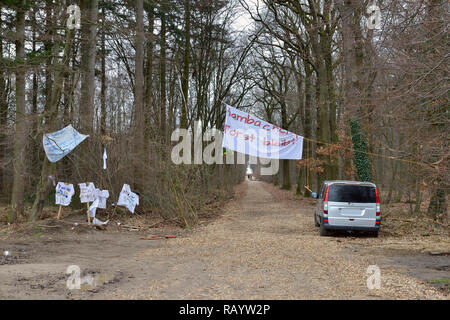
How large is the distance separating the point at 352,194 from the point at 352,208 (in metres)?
0.42

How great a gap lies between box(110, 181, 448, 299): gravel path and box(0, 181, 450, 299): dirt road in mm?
15

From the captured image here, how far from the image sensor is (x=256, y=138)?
16.9 metres

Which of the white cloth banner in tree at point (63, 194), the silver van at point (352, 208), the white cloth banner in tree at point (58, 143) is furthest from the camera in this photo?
the white cloth banner in tree at point (63, 194)

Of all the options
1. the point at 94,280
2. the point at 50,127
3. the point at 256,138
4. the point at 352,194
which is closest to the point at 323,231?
the point at 352,194

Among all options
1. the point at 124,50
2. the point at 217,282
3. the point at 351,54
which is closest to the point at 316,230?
the point at 351,54

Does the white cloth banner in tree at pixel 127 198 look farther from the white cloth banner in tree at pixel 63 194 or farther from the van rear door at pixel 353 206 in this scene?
the van rear door at pixel 353 206

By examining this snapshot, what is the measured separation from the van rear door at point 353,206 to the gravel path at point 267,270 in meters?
0.56

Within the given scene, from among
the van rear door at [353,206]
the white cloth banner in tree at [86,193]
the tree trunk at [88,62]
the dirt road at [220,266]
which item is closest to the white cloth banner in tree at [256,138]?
the dirt road at [220,266]

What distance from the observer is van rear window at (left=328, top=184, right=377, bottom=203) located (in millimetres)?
13031

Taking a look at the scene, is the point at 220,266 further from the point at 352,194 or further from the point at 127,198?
the point at 127,198

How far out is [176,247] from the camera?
11633mm

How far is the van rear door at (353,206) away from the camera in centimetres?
1300
